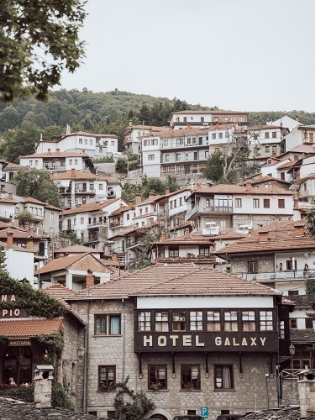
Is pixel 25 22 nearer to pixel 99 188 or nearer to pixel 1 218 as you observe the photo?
pixel 1 218

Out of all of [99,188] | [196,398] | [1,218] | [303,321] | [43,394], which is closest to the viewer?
[43,394]

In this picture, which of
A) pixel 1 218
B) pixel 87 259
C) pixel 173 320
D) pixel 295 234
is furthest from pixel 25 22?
pixel 1 218

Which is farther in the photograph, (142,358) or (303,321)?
(303,321)

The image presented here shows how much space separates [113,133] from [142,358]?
414ft

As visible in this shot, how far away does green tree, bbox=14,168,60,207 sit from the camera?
408 feet

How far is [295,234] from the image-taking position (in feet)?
226

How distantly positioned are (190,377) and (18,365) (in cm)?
883

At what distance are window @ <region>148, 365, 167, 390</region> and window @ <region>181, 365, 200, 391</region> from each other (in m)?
0.91

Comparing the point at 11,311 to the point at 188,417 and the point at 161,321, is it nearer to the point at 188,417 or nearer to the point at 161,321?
the point at 161,321

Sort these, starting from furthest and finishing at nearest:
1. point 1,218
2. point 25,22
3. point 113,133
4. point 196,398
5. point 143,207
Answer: point 113,133
point 143,207
point 1,218
point 196,398
point 25,22

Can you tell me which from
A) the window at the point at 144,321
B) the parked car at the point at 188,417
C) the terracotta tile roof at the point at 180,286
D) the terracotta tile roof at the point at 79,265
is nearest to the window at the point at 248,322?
the terracotta tile roof at the point at 180,286

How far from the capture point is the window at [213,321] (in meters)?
46.0

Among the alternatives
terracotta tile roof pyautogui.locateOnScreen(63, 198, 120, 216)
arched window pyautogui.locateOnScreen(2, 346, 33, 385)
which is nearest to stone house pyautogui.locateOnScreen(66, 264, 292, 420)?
arched window pyautogui.locateOnScreen(2, 346, 33, 385)

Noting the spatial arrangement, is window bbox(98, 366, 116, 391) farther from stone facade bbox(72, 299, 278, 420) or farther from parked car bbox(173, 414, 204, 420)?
parked car bbox(173, 414, 204, 420)
